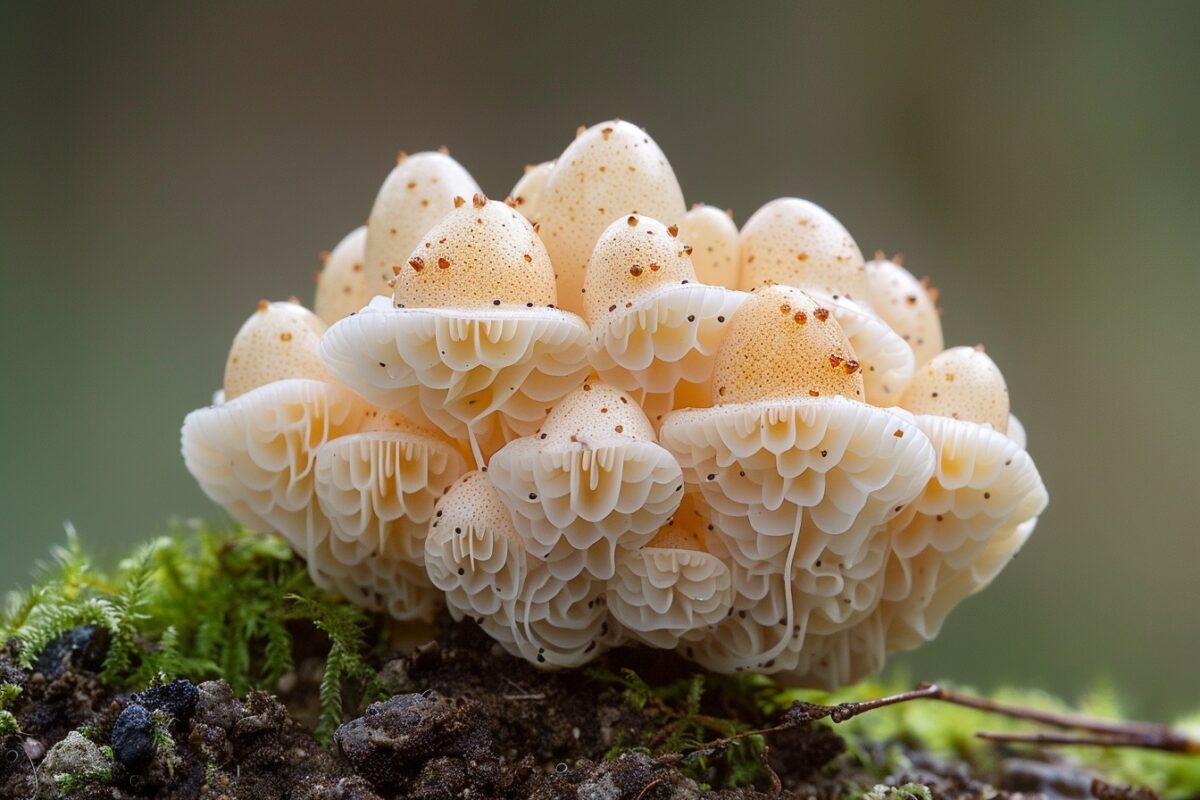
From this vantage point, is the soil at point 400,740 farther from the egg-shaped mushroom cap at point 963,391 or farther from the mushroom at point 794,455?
the egg-shaped mushroom cap at point 963,391

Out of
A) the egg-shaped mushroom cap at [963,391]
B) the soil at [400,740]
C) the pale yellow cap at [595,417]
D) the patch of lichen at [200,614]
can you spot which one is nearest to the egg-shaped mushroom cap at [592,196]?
the pale yellow cap at [595,417]

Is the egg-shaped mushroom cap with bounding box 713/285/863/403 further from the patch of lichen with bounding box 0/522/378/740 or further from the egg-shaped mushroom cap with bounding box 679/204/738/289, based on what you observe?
the patch of lichen with bounding box 0/522/378/740

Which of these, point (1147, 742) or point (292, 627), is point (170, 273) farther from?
point (1147, 742)

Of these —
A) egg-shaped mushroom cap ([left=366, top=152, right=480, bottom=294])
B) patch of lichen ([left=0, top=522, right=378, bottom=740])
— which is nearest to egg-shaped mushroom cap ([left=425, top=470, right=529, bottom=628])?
patch of lichen ([left=0, top=522, right=378, bottom=740])

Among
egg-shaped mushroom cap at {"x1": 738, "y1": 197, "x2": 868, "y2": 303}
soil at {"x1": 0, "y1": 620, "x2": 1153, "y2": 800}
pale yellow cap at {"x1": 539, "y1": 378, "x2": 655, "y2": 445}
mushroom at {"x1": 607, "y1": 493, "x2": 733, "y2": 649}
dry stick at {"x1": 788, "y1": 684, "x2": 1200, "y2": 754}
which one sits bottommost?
dry stick at {"x1": 788, "y1": 684, "x2": 1200, "y2": 754}

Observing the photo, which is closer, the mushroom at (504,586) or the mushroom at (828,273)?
the mushroom at (504,586)

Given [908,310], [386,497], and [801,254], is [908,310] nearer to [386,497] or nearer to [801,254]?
[801,254]
